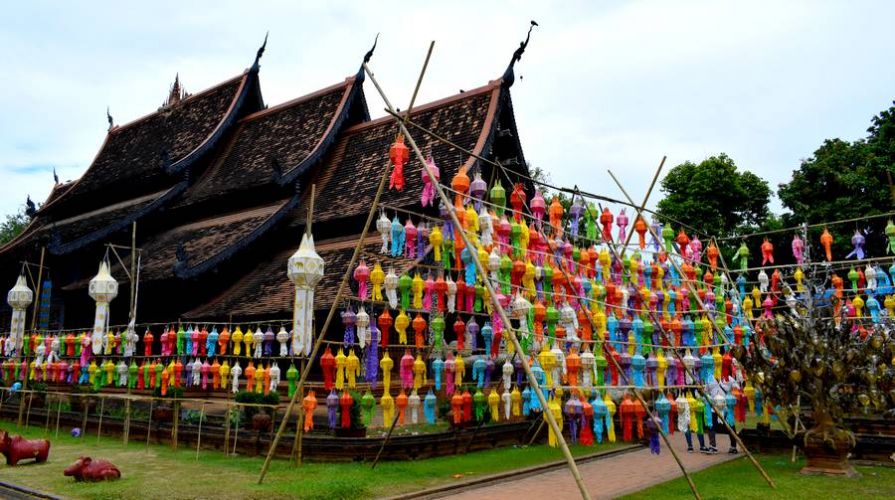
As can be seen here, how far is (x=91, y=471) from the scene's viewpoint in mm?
10648

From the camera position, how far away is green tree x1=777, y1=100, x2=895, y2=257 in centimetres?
2595

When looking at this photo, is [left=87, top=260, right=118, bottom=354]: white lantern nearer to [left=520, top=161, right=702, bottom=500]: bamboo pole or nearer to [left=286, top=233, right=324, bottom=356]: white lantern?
[left=286, top=233, right=324, bottom=356]: white lantern

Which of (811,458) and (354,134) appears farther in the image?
(354,134)

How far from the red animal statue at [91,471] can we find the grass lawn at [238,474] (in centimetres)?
15

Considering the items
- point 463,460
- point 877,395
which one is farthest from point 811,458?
point 463,460

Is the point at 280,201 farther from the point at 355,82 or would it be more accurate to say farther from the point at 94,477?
the point at 94,477

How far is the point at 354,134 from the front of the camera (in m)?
23.4

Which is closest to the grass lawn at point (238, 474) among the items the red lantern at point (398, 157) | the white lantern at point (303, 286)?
the white lantern at point (303, 286)

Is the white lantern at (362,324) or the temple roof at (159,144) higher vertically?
the temple roof at (159,144)

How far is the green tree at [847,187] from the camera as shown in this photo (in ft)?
85.1

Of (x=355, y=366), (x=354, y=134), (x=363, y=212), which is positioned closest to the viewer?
(x=355, y=366)

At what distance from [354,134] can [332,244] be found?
222 inches

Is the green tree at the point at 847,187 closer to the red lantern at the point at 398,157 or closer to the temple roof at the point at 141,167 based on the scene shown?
the red lantern at the point at 398,157

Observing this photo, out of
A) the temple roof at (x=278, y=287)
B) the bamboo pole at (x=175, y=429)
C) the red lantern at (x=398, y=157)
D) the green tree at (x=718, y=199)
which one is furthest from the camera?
the green tree at (x=718, y=199)
